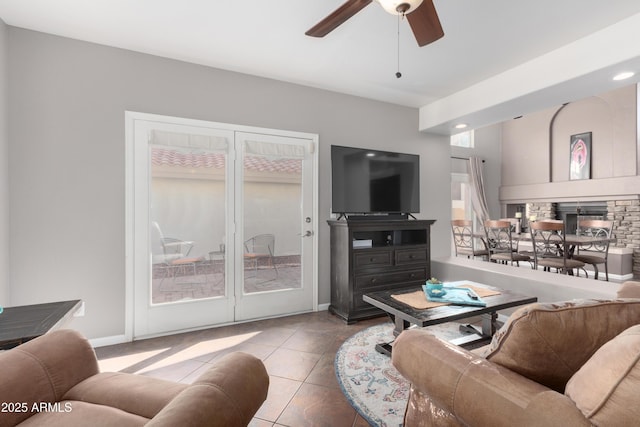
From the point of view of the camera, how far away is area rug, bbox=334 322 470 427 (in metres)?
1.77

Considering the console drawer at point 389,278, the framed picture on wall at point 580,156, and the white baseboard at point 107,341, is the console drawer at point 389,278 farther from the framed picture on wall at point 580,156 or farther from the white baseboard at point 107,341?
the framed picture on wall at point 580,156

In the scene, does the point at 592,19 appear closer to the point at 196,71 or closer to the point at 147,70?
the point at 196,71

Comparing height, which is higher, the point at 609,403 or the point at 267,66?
the point at 267,66

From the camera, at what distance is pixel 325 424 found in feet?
5.55

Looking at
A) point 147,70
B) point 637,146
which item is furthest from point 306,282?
point 637,146

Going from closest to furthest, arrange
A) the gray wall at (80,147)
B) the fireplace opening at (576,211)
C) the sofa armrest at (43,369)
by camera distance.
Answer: the sofa armrest at (43,369) < the gray wall at (80,147) < the fireplace opening at (576,211)

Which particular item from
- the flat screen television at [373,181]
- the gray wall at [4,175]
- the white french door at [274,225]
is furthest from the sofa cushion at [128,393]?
the flat screen television at [373,181]

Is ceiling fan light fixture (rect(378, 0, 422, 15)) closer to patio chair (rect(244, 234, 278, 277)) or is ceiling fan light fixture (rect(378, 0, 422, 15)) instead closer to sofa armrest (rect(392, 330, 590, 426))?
sofa armrest (rect(392, 330, 590, 426))

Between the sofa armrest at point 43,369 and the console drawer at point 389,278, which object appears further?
the console drawer at point 389,278

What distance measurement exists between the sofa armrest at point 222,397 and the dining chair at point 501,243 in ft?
15.4

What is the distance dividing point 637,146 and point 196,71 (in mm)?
7682

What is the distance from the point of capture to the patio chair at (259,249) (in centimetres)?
331

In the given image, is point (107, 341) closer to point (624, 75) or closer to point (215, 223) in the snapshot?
point (215, 223)

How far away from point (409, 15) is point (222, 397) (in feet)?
7.00
